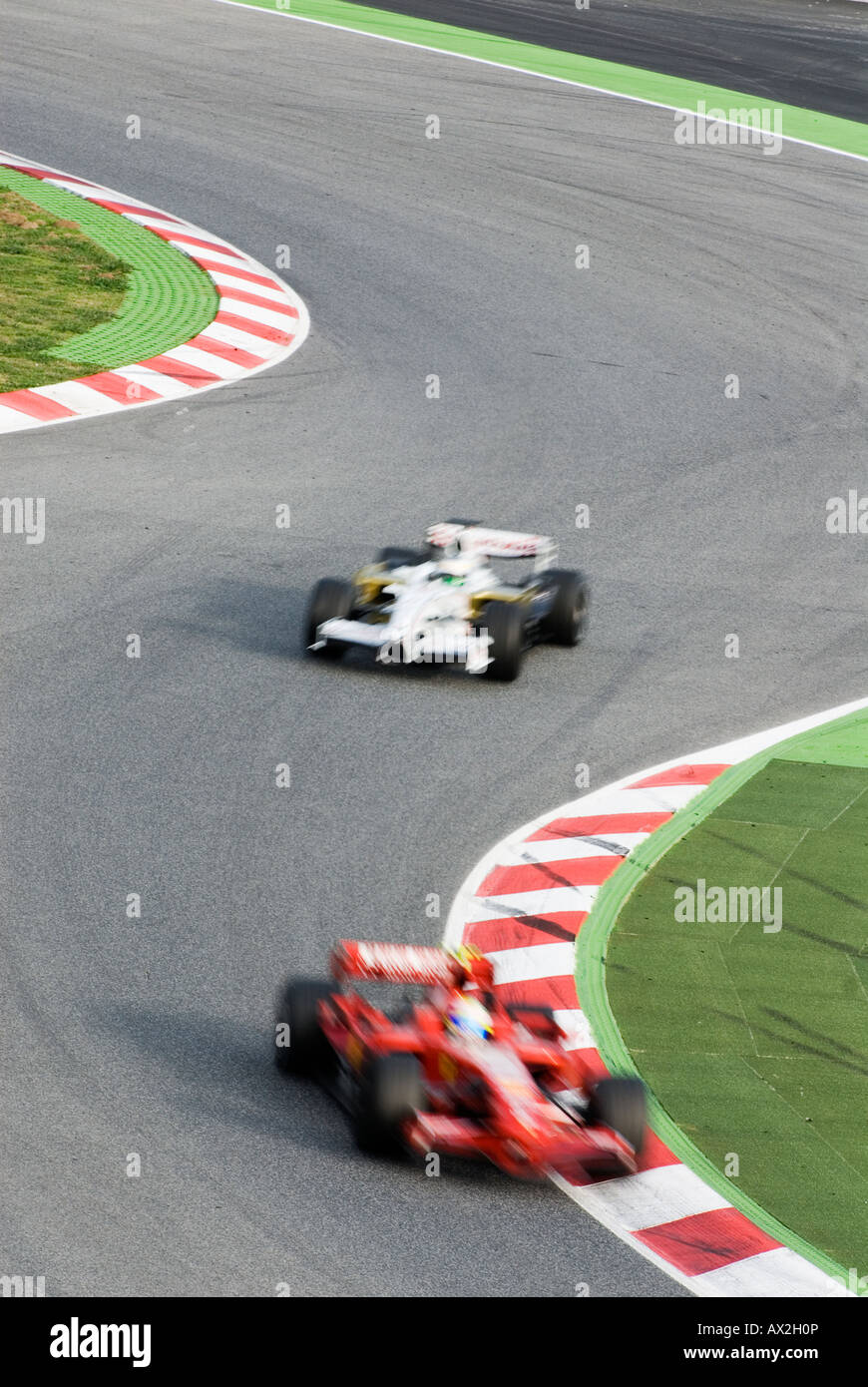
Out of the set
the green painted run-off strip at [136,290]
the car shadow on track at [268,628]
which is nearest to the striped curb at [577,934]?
the car shadow on track at [268,628]

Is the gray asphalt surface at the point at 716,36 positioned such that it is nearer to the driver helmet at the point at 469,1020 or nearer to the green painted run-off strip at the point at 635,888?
the green painted run-off strip at the point at 635,888

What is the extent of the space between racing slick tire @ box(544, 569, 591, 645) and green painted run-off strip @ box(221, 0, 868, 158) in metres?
15.5

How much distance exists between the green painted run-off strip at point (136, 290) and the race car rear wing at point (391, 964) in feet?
35.2

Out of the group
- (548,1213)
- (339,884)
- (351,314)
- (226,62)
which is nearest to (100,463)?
(351,314)

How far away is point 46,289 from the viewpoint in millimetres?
20078

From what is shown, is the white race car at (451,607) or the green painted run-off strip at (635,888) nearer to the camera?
the green painted run-off strip at (635,888)

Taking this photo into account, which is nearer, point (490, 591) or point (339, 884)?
point (339, 884)

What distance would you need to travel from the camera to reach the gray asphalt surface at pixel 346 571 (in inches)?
305

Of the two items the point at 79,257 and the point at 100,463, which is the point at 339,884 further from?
the point at 79,257

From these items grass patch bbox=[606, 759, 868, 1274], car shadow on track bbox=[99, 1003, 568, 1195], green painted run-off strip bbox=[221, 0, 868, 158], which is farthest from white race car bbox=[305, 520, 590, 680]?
green painted run-off strip bbox=[221, 0, 868, 158]

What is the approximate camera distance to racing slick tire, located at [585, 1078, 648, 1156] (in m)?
7.87

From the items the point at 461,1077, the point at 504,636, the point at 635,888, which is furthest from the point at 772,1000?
the point at 504,636
